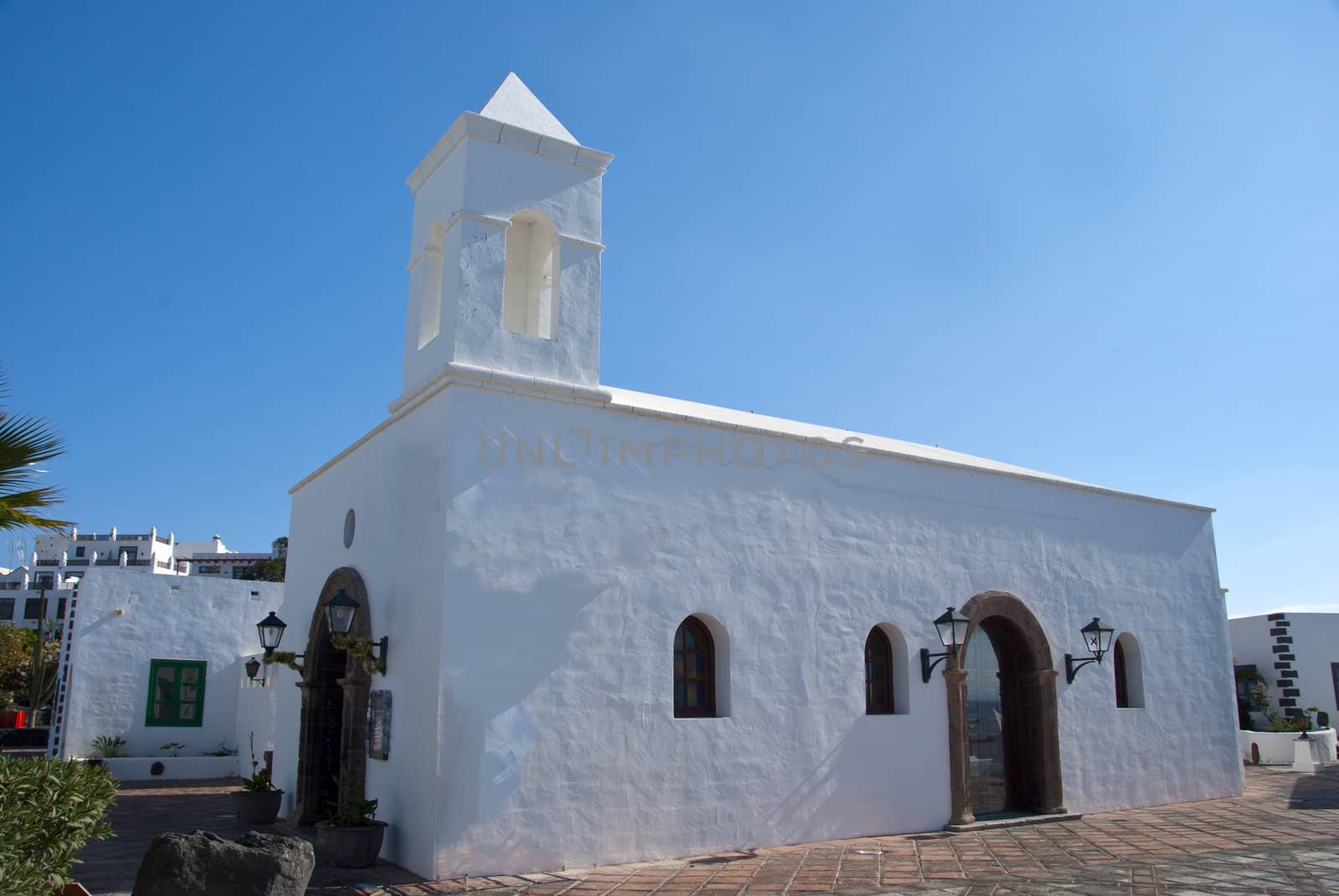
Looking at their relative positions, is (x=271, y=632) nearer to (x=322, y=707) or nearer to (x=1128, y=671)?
(x=322, y=707)

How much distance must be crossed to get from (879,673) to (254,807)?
7.02m

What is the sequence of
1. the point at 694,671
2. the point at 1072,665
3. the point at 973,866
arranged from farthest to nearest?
the point at 1072,665, the point at 694,671, the point at 973,866

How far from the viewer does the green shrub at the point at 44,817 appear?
498 centimetres

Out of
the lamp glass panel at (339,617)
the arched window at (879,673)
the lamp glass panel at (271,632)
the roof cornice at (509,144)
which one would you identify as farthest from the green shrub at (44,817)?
the arched window at (879,673)

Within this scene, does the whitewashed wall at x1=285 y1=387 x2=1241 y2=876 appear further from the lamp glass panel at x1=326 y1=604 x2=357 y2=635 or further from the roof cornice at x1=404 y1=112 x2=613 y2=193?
the roof cornice at x1=404 y1=112 x2=613 y2=193

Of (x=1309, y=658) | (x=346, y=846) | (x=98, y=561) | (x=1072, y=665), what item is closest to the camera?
(x=346, y=846)

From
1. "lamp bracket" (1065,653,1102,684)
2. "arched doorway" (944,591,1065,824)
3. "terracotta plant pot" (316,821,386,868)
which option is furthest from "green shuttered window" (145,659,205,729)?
"lamp bracket" (1065,653,1102,684)

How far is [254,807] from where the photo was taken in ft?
34.6

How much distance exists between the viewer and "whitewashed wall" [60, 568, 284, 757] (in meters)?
16.4

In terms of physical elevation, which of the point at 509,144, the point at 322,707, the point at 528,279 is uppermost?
the point at 509,144

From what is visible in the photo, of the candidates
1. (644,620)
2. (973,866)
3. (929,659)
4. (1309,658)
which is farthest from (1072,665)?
(1309,658)

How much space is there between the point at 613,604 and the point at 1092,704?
7.18 metres

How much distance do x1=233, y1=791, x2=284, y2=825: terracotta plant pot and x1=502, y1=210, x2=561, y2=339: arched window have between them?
228 inches

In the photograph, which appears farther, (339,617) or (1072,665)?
(1072,665)
